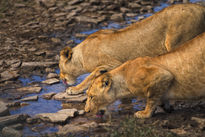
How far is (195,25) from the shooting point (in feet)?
22.6

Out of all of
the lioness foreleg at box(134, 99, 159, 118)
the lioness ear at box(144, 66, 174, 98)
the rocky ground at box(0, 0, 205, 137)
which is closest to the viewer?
the rocky ground at box(0, 0, 205, 137)

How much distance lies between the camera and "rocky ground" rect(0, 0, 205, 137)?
524cm

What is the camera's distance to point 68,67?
26.0 feet

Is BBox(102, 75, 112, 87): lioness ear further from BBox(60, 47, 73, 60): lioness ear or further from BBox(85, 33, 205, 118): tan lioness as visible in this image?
BBox(60, 47, 73, 60): lioness ear

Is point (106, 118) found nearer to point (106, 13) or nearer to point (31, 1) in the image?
point (106, 13)

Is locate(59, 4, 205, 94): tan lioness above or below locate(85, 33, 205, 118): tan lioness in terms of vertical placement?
above

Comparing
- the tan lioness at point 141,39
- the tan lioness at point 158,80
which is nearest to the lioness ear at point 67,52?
the tan lioness at point 141,39

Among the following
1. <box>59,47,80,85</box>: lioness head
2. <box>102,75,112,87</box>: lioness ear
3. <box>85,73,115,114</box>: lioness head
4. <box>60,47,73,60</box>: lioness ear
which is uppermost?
<box>60,47,73,60</box>: lioness ear

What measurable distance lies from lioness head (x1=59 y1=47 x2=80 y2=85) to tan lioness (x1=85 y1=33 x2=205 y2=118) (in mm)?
1985

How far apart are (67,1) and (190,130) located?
33.3 ft

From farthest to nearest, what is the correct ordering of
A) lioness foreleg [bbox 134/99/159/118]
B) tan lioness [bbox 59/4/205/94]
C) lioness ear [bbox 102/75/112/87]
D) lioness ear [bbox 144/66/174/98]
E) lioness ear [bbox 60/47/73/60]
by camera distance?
1. lioness ear [bbox 60/47/73/60]
2. tan lioness [bbox 59/4/205/94]
3. lioness ear [bbox 102/75/112/87]
4. lioness foreleg [bbox 134/99/159/118]
5. lioness ear [bbox 144/66/174/98]

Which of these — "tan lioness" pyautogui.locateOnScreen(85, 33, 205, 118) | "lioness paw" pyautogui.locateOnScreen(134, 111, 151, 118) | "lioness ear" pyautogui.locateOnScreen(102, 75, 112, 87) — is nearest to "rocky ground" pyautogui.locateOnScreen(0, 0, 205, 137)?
"lioness paw" pyautogui.locateOnScreen(134, 111, 151, 118)

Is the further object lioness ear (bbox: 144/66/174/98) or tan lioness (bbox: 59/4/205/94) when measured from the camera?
tan lioness (bbox: 59/4/205/94)

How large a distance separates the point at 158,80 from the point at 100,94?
1044 mm
